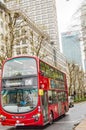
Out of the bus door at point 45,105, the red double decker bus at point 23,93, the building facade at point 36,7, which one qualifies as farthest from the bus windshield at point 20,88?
the building facade at point 36,7

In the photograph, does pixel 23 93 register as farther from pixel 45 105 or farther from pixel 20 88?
pixel 45 105

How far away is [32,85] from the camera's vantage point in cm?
1667

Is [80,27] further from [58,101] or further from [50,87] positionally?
[58,101]

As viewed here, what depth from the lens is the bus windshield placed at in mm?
16625

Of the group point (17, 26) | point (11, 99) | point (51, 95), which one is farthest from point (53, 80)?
point (17, 26)

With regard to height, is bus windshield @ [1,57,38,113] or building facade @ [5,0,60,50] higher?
building facade @ [5,0,60,50]

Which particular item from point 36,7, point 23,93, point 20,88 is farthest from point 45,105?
point 36,7

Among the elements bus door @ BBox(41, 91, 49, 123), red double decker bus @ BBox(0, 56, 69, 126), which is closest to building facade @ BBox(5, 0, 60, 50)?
red double decker bus @ BBox(0, 56, 69, 126)

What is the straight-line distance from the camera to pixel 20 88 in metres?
16.8

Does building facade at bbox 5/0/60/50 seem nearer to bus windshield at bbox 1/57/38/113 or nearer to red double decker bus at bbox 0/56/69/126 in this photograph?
red double decker bus at bbox 0/56/69/126

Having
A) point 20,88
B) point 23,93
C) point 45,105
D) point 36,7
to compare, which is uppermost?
point 36,7

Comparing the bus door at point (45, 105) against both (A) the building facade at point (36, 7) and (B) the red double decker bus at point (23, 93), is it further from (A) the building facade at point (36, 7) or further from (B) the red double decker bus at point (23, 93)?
(A) the building facade at point (36, 7)

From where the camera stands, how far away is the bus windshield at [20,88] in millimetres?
16625

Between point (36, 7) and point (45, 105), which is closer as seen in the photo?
point (45, 105)
